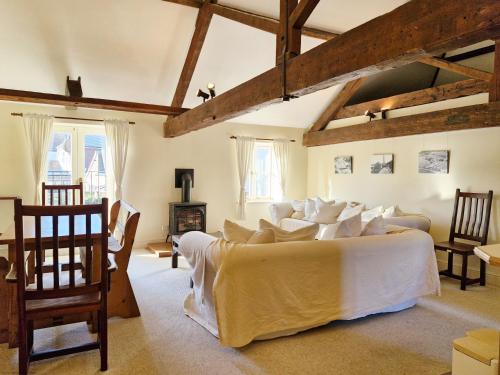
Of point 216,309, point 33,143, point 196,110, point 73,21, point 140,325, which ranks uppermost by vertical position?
point 73,21

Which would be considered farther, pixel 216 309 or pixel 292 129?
pixel 292 129

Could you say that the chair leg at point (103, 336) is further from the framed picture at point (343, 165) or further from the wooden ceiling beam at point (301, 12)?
the framed picture at point (343, 165)

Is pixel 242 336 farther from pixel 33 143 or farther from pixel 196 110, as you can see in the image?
pixel 33 143

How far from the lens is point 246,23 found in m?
4.52

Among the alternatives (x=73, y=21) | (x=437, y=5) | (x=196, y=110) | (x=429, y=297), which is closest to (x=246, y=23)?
(x=196, y=110)

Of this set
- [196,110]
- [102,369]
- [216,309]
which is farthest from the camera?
[196,110]

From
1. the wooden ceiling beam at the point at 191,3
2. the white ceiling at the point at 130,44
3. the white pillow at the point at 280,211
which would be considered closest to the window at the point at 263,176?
the white pillow at the point at 280,211

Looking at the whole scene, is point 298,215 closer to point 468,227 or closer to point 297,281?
point 468,227

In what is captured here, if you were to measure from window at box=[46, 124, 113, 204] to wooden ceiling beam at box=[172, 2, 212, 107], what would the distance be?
56.7 inches

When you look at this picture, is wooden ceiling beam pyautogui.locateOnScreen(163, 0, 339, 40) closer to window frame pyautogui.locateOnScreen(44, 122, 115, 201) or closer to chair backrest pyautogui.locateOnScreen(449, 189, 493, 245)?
window frame pyautogui.locateOnScreen(44, 122, 115, 201)

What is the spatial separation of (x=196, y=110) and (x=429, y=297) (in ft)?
12.0

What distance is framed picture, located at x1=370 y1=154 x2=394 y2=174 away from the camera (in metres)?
5.79

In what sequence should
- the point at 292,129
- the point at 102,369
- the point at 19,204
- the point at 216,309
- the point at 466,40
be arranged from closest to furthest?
the point at 466,40 < the point at 19,204 < the point at 102,369 < the point at 216,309 < the point at 292,129

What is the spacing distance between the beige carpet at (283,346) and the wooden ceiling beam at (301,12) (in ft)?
8.41
